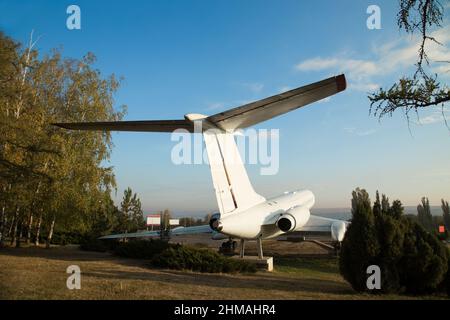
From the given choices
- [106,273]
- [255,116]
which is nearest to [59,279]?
[106,273]

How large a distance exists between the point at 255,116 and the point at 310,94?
185 cm

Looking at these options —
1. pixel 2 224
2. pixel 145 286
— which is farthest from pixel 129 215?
pixel 145 286

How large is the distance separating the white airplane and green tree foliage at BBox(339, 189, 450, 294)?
3.52 metres

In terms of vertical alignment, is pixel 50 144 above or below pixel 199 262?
above

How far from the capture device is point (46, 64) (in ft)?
64.1

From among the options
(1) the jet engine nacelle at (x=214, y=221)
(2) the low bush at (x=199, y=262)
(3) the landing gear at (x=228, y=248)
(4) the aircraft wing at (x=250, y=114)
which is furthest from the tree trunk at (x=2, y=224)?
(1) the jet engine nacelle at (x=214, y=221)

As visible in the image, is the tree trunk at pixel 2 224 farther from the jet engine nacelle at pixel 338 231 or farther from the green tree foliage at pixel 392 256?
the green tree foliage at pixel 392 256

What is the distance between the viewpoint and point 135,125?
8.28 meters

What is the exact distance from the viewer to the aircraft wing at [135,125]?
8.00 meters

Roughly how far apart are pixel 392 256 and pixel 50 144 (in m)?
14.5

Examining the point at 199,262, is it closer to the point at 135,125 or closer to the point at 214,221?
the point at 214,221

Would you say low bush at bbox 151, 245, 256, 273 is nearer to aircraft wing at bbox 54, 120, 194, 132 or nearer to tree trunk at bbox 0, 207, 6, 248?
aircraft wing at bbox 54, 120, 194, 132

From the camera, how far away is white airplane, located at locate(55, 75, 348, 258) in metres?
6.80

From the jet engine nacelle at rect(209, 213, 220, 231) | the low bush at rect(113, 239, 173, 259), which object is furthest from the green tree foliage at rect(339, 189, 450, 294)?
the low bush at rect(113, 239, 173, 259)
